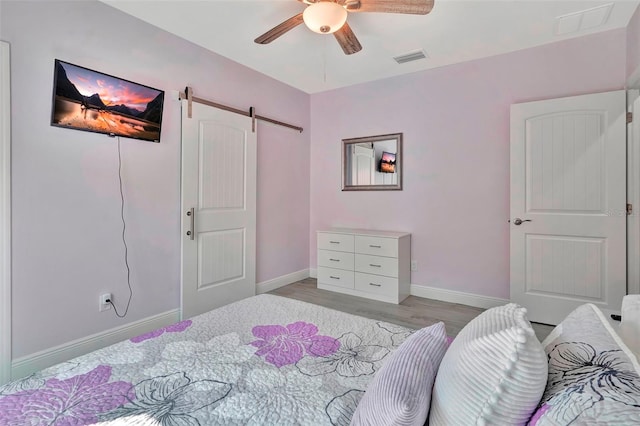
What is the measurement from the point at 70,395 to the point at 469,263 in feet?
11.4

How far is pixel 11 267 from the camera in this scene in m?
2.01

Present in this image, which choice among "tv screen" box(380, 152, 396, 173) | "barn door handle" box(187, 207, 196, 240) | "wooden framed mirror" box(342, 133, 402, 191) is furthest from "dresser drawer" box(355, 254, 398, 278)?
"barn door handle" box(187, 207, 196, 240)

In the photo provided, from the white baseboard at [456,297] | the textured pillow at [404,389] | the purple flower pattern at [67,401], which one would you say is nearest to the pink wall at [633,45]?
the white baseboard at [456,297]

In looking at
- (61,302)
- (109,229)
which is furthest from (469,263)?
(61,302)

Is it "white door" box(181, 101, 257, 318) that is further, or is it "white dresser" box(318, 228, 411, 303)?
"white dresser" box(318, 228, 411, 303)

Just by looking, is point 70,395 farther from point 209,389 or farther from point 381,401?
point 381,401

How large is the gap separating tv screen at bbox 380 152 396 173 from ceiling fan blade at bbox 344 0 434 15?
6.63 feet

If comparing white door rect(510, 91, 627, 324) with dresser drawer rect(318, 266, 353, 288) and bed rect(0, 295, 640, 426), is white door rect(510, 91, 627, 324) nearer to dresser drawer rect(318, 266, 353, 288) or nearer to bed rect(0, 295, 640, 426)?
dresser drawer rect(318, 266, 353, 288)

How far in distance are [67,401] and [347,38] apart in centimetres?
259

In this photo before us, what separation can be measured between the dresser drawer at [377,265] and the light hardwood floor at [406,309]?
34 cm

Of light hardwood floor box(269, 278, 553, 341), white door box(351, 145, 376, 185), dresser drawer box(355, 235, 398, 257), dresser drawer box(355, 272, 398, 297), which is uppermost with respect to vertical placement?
white door box(351, 145, 376, 185)

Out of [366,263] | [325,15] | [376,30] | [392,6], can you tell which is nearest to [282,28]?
[325,15]

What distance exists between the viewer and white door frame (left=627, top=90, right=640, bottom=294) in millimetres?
2580

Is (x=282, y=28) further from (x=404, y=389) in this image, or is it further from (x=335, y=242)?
(x=335, y=242)
